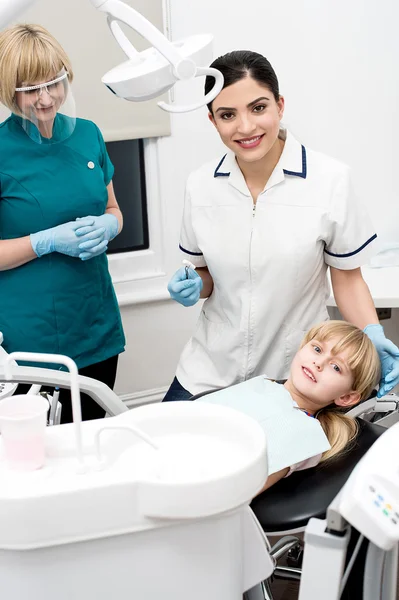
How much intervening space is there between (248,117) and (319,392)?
59 cm

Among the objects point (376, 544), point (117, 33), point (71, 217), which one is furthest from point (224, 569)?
point (71, 217)

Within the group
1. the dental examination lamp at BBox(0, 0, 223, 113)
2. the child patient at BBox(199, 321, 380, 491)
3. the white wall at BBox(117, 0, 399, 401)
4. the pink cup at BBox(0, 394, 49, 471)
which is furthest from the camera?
the white wall at BBox(117, 0, 399, 401)

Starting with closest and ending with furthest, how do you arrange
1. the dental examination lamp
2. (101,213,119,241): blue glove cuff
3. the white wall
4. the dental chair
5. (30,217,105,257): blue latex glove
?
the dental examination lamp, the dental chair, (30,217,105,257): blue latex glove, (101,213,119,241): blue glove cuff, the white wall

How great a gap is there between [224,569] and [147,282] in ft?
5.87

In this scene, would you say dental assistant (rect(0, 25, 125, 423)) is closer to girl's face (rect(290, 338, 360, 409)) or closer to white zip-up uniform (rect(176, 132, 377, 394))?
white zip-up uniform (rect(176, 132, 377, 394))

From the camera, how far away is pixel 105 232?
6.31 feet

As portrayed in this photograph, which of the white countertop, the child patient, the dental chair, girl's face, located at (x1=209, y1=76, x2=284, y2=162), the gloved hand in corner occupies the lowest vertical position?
the white countertop

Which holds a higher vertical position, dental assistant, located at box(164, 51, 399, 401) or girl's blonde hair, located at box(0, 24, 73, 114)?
girl's blonde hair, located at box(0, 24, 73, 114)

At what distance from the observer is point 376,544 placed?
98 centimetres

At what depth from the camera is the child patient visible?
61.2 inches

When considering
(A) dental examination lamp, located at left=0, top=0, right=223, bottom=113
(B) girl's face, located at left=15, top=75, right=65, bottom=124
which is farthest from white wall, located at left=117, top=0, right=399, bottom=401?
(A) dental examination lamp, located at left=0, top=0, right=223, bottom=113

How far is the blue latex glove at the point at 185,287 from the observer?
1714 millimetres

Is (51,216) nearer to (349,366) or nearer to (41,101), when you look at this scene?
(41,101)

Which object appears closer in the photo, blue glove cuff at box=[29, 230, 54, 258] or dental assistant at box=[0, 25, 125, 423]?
dental assistant at box=[0, 25, 125, 423]
